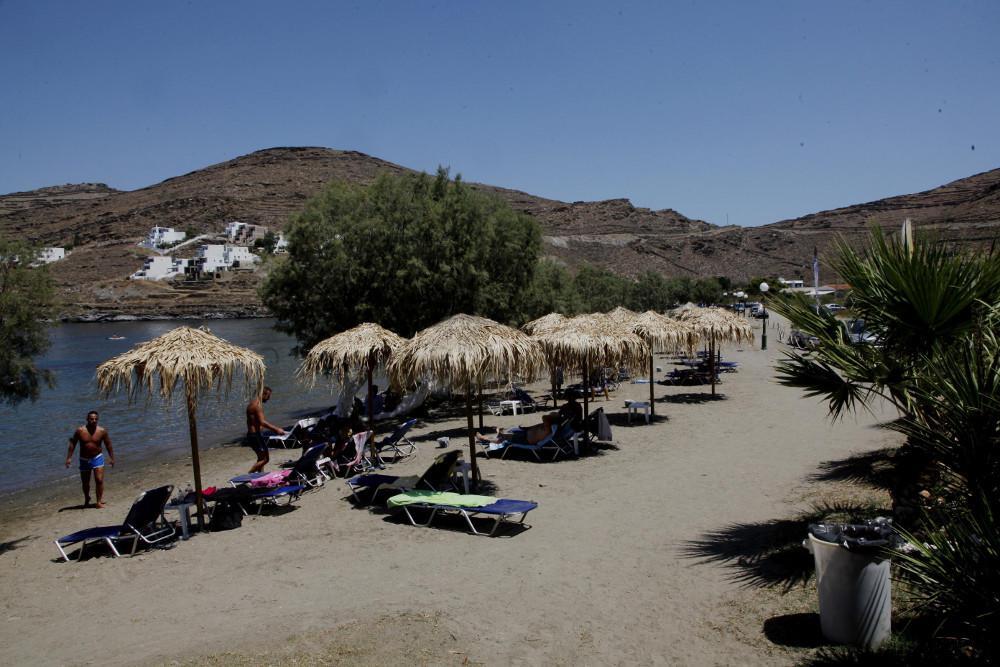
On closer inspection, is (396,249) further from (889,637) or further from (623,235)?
(623,235)

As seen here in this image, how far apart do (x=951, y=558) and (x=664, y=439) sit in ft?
32.9

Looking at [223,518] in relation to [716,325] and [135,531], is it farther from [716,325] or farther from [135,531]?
[716,325]

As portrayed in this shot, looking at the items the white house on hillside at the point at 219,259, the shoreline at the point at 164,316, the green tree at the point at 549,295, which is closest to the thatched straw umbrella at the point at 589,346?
the green tree at the point at 549,295

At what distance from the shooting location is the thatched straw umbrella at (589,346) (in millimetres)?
12320

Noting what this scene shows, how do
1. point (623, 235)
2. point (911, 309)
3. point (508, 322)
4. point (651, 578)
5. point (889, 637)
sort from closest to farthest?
point (889, 637) → point (911, 309) → point (651, 578) → point (508, 322) → point (623, 235)

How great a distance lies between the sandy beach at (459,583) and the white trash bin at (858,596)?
15.4 inches

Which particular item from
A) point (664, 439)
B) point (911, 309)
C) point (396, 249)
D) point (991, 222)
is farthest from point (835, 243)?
point (991, 222)

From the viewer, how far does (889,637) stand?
186 inches

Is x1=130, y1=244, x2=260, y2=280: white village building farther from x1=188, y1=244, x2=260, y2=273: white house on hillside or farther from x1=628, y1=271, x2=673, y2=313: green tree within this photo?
x1=628, y1=271, x2=673, y2=313: green tree

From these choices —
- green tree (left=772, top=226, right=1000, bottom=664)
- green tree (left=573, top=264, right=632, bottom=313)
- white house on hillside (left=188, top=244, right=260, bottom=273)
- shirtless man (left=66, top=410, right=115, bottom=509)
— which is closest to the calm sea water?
shirtless man (left=66, top=410, right=115, bottom=509)

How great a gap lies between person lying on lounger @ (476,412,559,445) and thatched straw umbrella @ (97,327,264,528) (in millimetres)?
5189

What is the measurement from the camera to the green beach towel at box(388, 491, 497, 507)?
324 inches

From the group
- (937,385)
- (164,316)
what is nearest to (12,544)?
(937,385)

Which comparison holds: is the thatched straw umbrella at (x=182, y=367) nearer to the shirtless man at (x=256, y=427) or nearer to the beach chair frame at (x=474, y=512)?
the shirtless man at (x=256, y=427)
